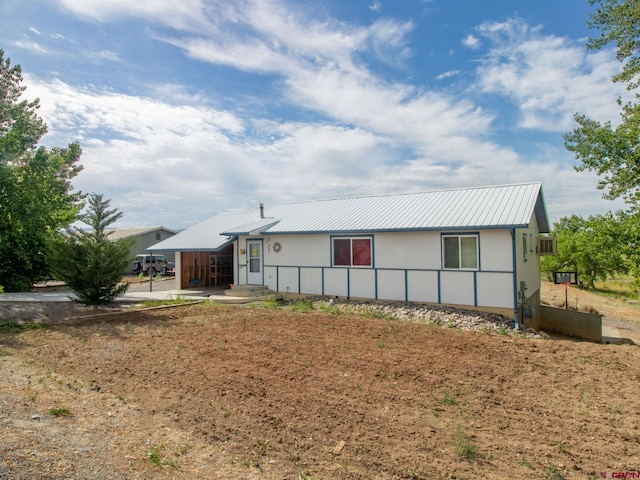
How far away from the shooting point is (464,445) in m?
4.41

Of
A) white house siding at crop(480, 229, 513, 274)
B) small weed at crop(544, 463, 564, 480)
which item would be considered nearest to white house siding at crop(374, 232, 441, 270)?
white house siding at crop(480, 229, 513, 274)

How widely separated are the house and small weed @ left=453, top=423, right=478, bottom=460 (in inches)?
324

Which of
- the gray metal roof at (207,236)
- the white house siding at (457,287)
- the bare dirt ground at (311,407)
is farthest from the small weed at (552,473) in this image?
the gray metal roof at (207,236)

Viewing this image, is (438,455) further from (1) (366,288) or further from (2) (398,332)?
(1) (366,288)

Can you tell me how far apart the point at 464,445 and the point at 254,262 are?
46.4 ft

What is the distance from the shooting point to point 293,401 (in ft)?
18.2

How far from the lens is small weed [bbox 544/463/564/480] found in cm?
388

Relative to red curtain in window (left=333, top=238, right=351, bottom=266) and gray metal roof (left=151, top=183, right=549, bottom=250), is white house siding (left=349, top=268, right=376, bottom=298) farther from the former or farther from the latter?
gray metal roof (left=151, top=183, right=549, bottom=250)

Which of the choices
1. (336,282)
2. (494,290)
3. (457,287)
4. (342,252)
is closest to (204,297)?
(336,282)

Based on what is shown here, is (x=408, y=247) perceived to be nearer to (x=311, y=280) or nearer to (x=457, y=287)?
(x=457, y=287)

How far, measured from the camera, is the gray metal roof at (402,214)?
1277 centimetres

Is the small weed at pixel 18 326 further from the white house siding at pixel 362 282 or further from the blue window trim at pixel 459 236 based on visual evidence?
the blue window trim at pixel 459 236

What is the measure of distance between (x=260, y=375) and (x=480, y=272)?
8.48 metres

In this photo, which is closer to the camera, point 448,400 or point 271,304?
point 448,400
